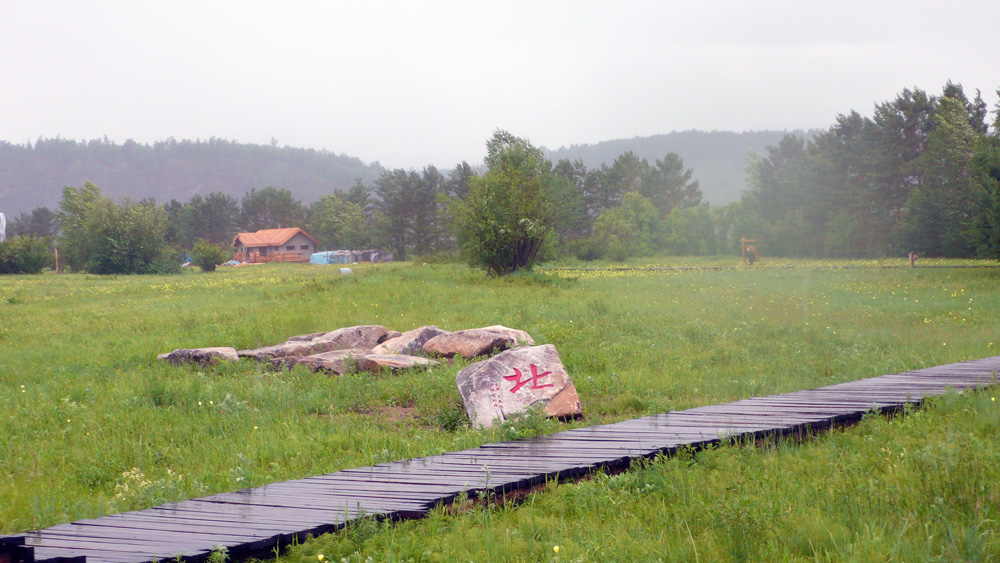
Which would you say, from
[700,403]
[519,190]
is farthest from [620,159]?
[700,403]

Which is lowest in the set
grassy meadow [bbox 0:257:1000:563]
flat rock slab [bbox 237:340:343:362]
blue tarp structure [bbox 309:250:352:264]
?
grassy meadow [bbox 0:257:1000:563]

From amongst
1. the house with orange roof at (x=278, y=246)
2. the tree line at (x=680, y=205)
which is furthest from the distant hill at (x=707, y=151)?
the house with orange roof at (x=278, y=246)

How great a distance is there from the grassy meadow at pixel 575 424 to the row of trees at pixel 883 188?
2931cm

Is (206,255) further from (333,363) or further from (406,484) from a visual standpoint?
(406,484)

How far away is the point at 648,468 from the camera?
533 centimetres

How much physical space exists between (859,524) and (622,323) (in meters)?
10.7

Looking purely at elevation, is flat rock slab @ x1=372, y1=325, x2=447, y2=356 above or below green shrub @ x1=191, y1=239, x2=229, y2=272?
below

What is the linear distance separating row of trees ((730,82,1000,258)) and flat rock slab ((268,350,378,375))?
36223 mm

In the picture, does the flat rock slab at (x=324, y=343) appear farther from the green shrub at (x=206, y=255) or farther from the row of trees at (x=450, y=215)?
the green shrub at (x=206, y=255)

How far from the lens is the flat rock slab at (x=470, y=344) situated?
11.3 m

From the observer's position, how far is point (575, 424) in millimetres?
7102

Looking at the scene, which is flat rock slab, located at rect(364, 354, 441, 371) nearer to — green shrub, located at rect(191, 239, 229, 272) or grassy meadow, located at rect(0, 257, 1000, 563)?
grassy meadow, located at rect(0, 257, 1000, 563)

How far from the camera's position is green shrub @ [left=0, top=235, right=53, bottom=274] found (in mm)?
49731

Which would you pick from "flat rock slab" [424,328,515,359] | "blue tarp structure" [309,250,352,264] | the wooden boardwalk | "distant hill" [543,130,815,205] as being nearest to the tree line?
"blue tarp structure" [309,250,352,264]
